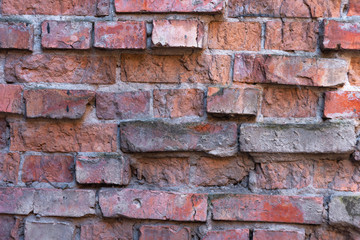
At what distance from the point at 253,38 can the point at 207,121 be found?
0.25 meters

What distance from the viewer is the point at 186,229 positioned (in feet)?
3.01

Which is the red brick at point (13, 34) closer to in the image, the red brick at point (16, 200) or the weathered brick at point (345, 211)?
the red brick at point (16, 200)

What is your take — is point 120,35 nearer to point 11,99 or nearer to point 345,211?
point 11,99

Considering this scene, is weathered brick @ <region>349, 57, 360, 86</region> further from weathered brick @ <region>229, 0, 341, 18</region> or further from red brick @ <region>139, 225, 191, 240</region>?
red brick @ <region>139, 225, 191, 240</region>

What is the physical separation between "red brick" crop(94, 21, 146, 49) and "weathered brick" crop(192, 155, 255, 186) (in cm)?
36

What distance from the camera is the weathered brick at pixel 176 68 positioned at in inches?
36.3

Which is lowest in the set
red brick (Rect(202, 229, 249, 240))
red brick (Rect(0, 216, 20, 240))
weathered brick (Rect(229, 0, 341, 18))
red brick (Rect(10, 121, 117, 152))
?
red brick (Rect(0, 216, 20, 240))

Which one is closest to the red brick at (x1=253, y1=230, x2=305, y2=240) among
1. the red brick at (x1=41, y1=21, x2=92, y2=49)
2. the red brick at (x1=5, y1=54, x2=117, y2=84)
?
the red brick at (x1=5, y1=54, x2=117, y2=84)

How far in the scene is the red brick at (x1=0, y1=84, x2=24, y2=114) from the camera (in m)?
0.93

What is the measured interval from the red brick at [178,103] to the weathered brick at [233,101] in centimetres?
3

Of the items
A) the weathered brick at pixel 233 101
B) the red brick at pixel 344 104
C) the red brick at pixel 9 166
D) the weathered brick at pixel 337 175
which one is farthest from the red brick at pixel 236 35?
the red brick at pixel 9 166

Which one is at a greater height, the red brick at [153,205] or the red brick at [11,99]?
the red brick at [11,99]

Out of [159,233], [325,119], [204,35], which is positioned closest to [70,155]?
[159,233]

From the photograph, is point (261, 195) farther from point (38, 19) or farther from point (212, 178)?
point (38, 19)
